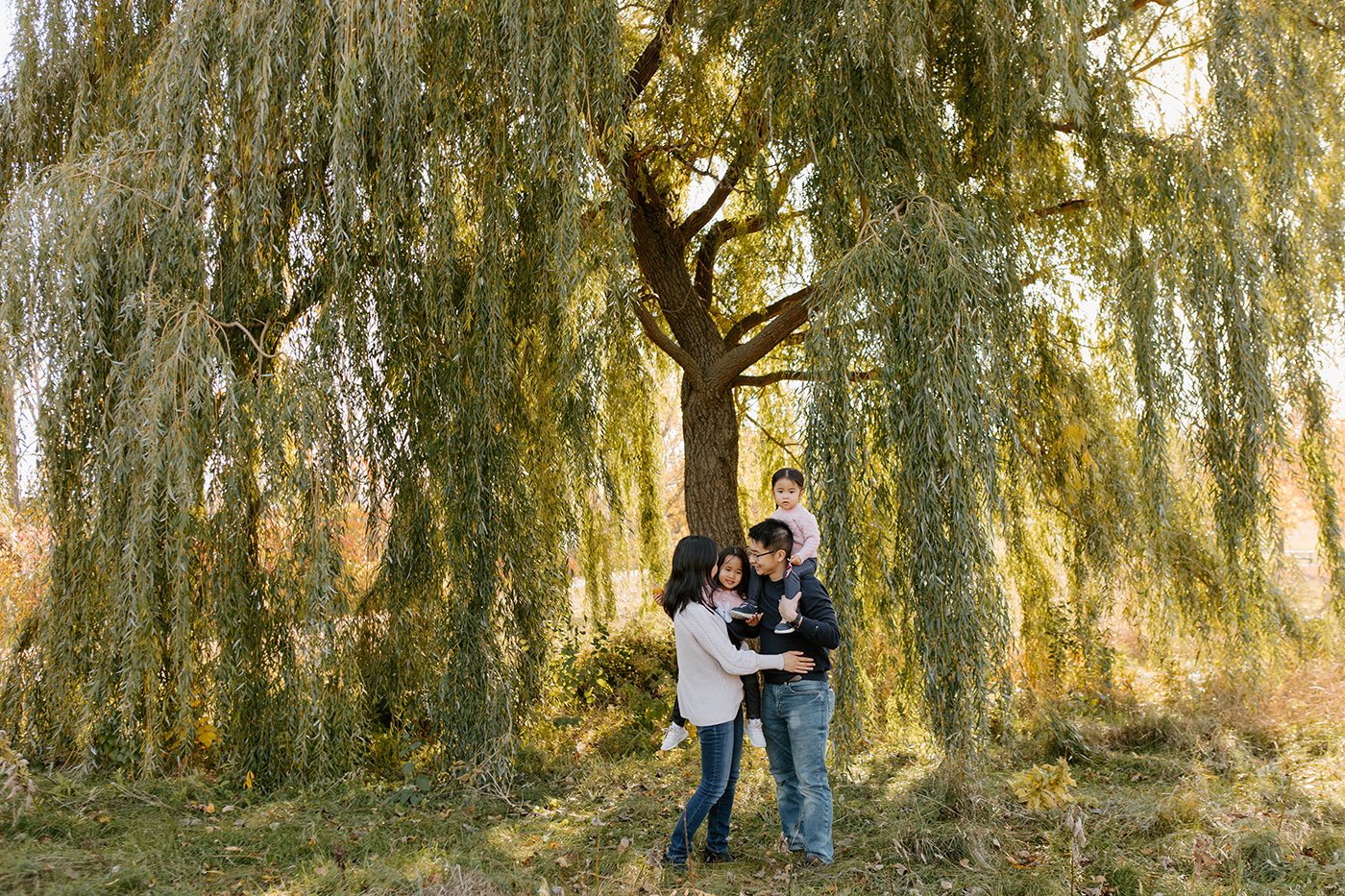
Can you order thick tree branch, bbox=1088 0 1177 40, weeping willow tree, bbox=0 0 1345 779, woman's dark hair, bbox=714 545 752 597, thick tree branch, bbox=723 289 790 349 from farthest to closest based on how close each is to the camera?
thick tree branch, bbox=723 289 790 349, thick tree branch, bbox=1088 0 1177 40, weeping willow tree, bbox=0 0 1345 779, woman's dark hair, bbox=714 545 752 597

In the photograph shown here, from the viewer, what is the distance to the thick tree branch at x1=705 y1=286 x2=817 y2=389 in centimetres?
542

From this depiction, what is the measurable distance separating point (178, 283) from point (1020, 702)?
5565 mm

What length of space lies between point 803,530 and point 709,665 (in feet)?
2.45

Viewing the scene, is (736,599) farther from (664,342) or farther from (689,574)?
(664,342)

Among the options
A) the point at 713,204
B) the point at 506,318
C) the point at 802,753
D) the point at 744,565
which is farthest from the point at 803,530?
the point at 713,204

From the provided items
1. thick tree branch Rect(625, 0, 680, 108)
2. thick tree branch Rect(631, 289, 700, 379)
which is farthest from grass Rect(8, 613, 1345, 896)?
thick tree branch Rect(625, 0, 680, 108)

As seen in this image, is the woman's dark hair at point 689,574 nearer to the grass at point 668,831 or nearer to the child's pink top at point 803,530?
the child's pink top at point 803,530

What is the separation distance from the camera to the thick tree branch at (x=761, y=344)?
17.8 feet

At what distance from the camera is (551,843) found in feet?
12.1

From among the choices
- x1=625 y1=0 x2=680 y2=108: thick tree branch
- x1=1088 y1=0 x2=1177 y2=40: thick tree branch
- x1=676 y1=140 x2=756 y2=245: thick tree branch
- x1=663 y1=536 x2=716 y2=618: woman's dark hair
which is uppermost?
x1=625 y1=0 x2=680 y2=108: thick tree branch

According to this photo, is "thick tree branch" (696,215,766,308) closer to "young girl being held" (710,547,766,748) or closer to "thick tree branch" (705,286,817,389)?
"thick tree branch" (705,286,817,389)

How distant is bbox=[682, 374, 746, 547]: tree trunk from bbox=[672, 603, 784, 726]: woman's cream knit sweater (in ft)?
9.17

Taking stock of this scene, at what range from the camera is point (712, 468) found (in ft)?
19.8

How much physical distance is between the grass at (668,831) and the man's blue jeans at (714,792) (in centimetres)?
11
